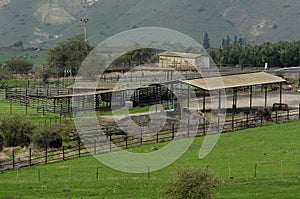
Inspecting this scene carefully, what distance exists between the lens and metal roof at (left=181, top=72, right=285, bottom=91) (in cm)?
4945

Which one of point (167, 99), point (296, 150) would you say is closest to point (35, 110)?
point (167, 99)

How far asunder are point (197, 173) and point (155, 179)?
695 centimetres

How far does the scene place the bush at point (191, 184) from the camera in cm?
2141

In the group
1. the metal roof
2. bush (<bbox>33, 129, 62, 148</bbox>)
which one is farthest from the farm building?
bush (<bbox>33, 129, 62, 148</bbox>)

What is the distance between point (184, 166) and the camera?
30078 millimetres

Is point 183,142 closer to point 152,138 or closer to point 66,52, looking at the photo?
point 152,138

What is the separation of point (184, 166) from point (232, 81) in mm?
24887

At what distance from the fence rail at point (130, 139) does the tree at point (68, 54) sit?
44004 mm

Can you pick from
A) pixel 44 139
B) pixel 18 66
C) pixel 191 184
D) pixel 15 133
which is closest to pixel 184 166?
pixel 191 184

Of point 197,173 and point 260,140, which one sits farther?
point 260,140

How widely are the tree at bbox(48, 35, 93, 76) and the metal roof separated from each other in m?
35.8

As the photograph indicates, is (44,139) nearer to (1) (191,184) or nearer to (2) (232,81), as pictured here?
(1) (191,184)

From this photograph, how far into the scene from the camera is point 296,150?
117 ft

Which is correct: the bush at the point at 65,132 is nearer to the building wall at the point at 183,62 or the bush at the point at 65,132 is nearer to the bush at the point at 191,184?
the bush at the point at 191,184
